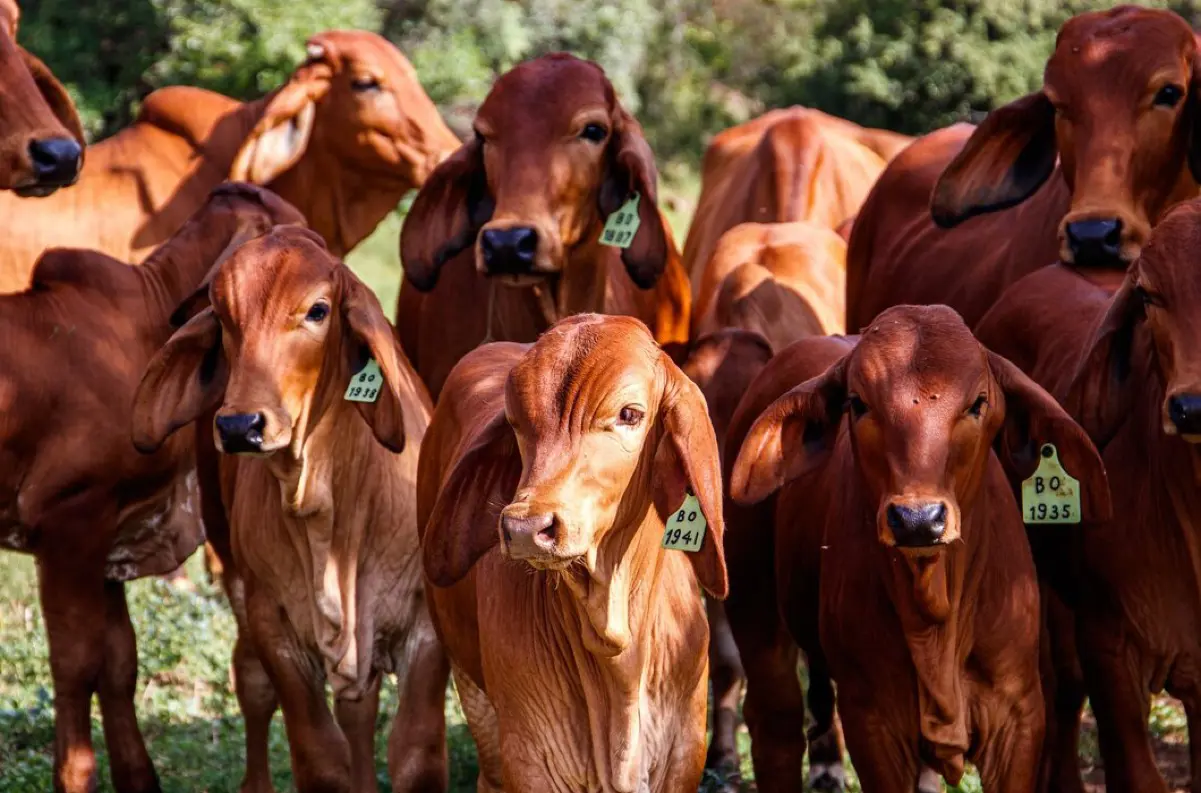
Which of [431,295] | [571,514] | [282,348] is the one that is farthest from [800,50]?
[571,514]

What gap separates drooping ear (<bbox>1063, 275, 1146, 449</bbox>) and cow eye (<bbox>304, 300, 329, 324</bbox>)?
2.19m

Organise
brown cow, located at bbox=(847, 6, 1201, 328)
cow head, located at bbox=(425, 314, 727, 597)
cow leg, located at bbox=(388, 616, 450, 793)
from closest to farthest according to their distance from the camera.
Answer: cow head, located at bbox=(425, 314, 727, 597), cow leg, located at bbox=(388, 616, 450, 793), brown cow, located at bbox=(847, 6, 1201, 328)

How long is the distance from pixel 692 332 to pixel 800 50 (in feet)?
43.9

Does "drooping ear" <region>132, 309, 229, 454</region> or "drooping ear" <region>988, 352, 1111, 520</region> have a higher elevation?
"drooping ear" <region>988, 352, 1111, 520</region>

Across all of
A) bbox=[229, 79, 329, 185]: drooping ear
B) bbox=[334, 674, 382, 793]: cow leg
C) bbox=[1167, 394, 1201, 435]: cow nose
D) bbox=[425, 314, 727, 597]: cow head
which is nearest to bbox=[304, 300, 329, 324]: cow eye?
bbox=[334, 674, 382, 793]: cow leg

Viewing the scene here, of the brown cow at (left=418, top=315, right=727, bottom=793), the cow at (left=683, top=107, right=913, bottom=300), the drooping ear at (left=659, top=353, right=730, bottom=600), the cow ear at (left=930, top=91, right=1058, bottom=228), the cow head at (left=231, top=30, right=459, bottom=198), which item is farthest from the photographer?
the cow at (left=683, top=107, right=913, bottom=300)

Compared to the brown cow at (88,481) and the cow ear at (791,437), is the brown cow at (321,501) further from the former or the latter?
the cow ear at (791,437)

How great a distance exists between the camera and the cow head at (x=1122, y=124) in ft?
22.7

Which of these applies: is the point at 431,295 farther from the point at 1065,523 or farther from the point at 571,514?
the point at 571,514

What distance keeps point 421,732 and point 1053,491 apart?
6.48ft

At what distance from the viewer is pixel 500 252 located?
7.37m

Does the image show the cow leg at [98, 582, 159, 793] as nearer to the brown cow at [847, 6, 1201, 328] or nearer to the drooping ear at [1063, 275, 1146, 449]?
the brown cow at [847, 6, 1201, 328]

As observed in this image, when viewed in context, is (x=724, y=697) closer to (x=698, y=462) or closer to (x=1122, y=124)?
(x=1122, y=124)

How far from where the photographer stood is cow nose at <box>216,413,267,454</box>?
6074 mm
